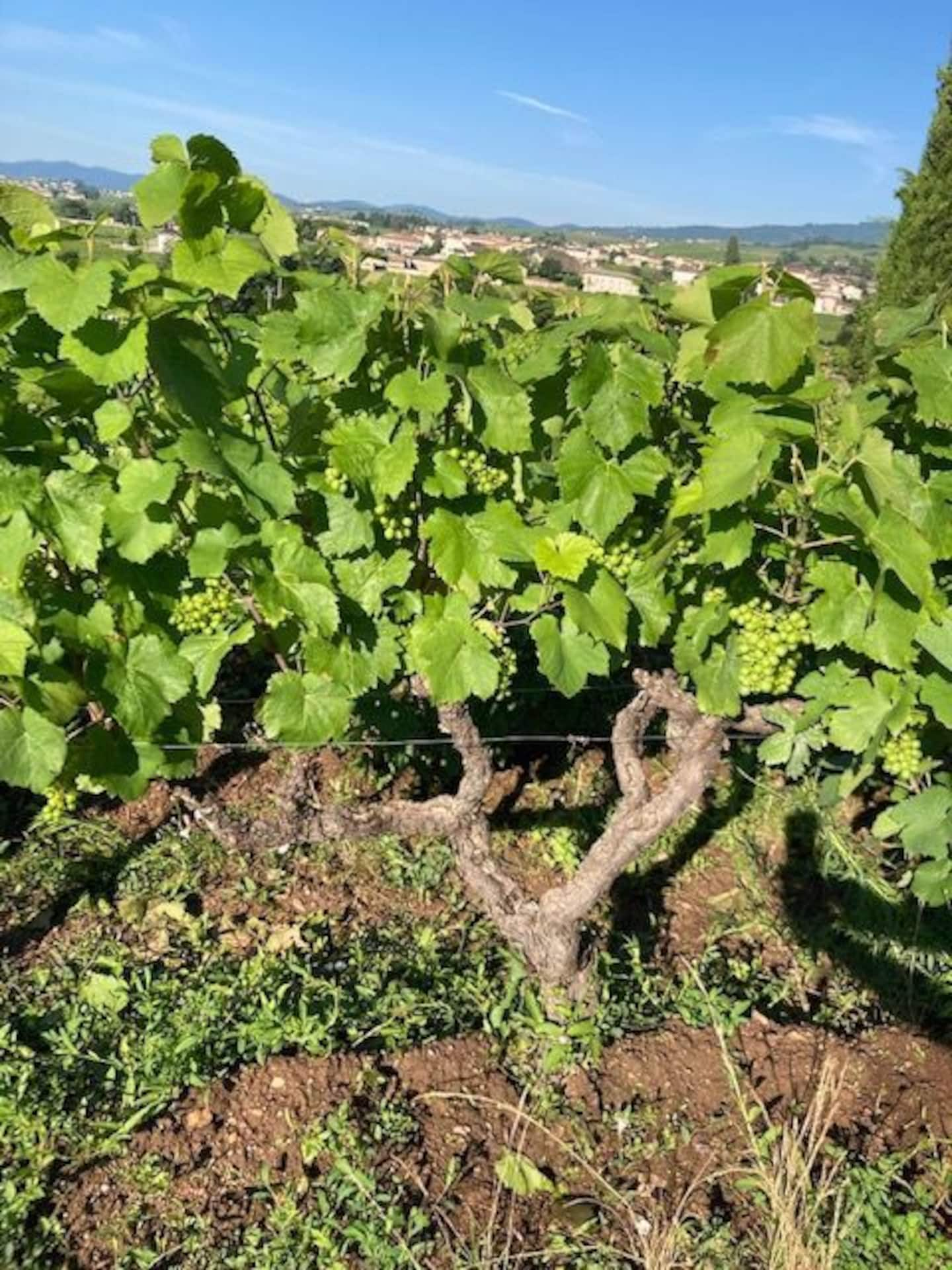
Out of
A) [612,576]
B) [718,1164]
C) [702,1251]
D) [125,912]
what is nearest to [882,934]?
[718,1164]

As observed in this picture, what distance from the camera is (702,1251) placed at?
2.72m

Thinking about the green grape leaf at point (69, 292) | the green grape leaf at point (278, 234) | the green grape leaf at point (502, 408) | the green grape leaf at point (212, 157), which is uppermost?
the green grape leaf at point (212, 157)

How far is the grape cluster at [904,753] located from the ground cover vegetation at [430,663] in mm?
11

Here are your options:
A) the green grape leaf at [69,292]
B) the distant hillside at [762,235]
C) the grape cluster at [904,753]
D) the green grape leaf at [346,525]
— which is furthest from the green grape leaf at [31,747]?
the distant hillside at [762,235]

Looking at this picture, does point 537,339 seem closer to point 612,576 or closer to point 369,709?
point 612,576

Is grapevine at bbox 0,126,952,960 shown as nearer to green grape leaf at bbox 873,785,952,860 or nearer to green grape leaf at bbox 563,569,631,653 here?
green grape leaf at bbox 563,569,631,653

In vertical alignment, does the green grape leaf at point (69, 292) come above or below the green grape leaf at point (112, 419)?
above

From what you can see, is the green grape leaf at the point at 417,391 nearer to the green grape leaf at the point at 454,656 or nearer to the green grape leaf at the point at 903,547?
the green grape leaf at the point at 454,656

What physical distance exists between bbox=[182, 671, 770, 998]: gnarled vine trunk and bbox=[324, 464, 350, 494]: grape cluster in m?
0.90

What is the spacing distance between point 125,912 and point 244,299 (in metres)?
2.27

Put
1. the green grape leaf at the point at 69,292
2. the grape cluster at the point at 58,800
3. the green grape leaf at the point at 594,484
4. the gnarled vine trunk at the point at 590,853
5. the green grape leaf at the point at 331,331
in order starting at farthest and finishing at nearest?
the gnarled vine trunk at the point at 590,853 → the grape cluster at the point at 58,800 → the green grape leaf at the point at 594,484 → the green grape leaf at the point at 331,331 → the green grape leaf at the point at 69,292

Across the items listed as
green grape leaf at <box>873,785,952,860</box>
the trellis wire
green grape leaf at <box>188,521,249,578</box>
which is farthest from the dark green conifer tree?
green grape leaf at <box>188,521,249,578</box>

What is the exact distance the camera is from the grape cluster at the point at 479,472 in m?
2.68

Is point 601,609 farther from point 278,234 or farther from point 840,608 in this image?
point 278,234
